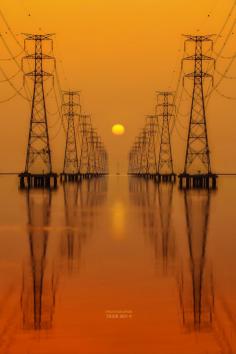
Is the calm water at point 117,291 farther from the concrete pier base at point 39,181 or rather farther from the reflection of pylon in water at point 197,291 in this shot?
the concrete pier base at point 39,181

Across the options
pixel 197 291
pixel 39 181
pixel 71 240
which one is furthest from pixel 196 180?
pixel 197 291

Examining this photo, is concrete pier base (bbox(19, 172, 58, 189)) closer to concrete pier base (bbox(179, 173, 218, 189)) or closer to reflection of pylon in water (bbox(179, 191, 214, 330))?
concrete pier base (bbox(179, 173, 218, 189))

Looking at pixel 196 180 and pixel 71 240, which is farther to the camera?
pixel 196 180

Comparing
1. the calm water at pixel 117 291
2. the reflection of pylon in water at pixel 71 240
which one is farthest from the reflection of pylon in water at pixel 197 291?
the reflection of pylon in water at pixel 71 240

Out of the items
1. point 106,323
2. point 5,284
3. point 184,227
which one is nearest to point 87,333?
point 106,323

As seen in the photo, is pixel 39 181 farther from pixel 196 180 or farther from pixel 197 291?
pixel 197 291

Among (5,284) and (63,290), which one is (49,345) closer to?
(63,290)

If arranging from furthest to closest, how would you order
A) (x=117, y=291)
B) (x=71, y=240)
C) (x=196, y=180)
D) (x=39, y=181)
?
(x=39, y=181)
(x=196, y=180)
(x=71, y=240)
(x=117, y=291)

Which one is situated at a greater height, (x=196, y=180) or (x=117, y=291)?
(x=117, y=291)

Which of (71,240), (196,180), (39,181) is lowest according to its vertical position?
(39,181)

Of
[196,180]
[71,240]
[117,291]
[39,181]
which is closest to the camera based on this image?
[117,291]
